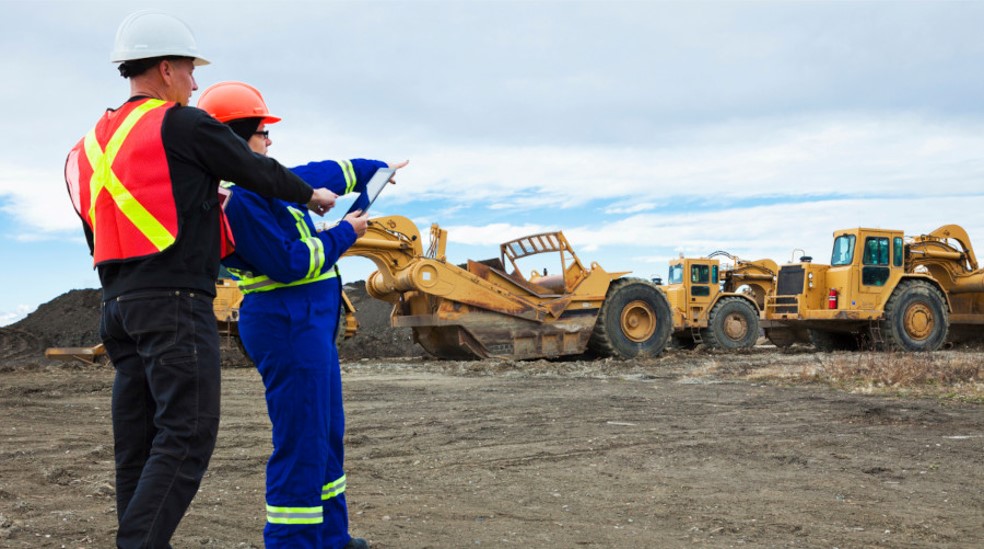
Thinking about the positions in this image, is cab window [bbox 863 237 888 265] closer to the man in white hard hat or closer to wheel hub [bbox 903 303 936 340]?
wheel hub [bbox 903 303 936 340]

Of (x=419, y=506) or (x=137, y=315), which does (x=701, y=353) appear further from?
(x=137, y=315)

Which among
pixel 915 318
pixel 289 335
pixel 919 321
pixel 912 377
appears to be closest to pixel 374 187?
pixel 289 335

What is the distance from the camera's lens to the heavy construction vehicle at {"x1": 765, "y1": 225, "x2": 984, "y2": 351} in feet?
62.7

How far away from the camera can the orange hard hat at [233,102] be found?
3.46 metres

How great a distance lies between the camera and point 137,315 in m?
2.82

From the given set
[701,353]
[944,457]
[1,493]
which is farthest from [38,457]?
[701,353]

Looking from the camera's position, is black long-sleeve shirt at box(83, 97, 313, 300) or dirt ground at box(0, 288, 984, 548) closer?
black long-sleeve shirt at box(83, 97, 313, 300)

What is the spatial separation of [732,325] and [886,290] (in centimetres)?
362

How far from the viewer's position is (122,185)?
9.50ft

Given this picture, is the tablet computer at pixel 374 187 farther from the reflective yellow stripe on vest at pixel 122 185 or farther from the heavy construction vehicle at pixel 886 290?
the heavy construction vehicle at pixel 886 290

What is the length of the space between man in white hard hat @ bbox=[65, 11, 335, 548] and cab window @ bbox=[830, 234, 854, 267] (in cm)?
1810

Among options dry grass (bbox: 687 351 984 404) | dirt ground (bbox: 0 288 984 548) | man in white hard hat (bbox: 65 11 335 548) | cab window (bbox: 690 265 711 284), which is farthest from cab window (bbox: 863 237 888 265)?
man in white hard hat (bbox: 65 11 335 548)

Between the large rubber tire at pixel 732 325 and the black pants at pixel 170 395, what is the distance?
63.8ft

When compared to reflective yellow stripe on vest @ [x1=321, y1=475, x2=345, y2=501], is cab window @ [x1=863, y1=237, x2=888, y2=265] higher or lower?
higher
